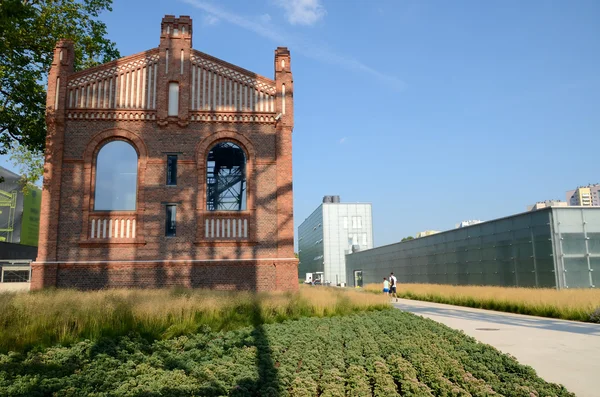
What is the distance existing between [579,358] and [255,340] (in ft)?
20.6

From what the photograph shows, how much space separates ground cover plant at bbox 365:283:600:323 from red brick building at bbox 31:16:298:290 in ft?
31.8

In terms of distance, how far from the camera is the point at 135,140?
18.0 metres

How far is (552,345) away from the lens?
10148 millimetres

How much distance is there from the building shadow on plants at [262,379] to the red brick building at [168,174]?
28.9 feet

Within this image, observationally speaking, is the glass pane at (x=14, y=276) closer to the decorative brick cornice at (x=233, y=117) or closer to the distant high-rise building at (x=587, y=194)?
the decorative brick cornice at (x=233, y=117)

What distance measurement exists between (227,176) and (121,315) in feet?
32.4

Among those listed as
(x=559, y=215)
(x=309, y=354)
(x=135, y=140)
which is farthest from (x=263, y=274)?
(x=559, y=215)

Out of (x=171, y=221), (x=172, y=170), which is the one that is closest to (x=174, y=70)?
(x=172, y=170)

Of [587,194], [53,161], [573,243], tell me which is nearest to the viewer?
[53,161]

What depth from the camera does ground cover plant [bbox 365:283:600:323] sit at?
15914 mm

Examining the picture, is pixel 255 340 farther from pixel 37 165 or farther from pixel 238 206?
pixel 37 165

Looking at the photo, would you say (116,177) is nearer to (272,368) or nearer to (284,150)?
(284,150)

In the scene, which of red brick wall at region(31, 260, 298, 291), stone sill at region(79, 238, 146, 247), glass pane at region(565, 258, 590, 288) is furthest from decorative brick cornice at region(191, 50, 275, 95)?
glass pane at region(565, 258, 590, 288)

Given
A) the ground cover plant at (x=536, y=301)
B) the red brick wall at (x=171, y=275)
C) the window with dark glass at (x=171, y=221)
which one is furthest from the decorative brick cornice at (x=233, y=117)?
the ground cover plant at (x=536, y=301)
